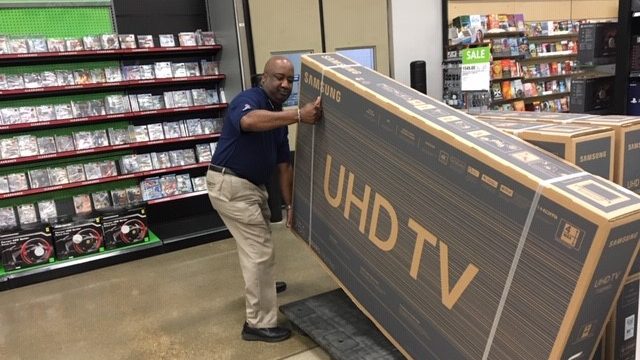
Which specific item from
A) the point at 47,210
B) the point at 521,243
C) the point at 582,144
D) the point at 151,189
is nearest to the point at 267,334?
the point at 521,243

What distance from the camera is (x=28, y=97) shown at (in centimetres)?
433

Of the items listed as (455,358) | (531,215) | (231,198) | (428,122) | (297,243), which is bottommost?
(297,243)

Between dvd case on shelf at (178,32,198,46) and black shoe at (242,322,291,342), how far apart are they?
3052 mm

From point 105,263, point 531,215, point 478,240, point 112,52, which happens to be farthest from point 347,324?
point 112,52

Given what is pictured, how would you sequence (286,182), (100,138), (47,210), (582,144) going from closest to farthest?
(582,144), (286,182), (47,210), (100,138)

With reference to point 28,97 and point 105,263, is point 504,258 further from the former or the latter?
point 28,97

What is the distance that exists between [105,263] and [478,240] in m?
3.55

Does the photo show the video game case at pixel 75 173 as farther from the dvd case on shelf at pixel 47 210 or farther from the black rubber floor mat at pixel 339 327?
the black rubber floor mat at pixel 339 327

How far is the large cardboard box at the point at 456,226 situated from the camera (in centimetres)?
138

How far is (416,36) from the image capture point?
247 inches

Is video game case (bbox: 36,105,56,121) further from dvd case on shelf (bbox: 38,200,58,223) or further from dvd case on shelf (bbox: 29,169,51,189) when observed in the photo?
dvd case on shelf (bbox: 38,200,58,223)

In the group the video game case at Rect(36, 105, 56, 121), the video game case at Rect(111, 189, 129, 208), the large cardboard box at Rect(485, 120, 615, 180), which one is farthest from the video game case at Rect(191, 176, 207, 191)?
the large cardboard box at Rect(485, 120, 615, 180)

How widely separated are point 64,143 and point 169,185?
99cm

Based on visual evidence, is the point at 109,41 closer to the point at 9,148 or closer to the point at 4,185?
the point at 9,148
